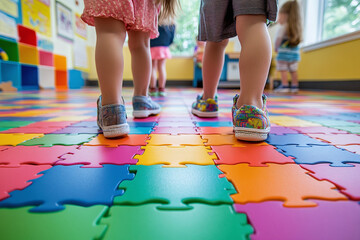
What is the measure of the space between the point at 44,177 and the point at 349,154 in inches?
30.4

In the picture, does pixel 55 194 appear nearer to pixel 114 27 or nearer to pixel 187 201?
pixel 187 201

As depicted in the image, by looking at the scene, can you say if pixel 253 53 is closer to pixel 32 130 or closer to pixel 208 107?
pixel 208 107

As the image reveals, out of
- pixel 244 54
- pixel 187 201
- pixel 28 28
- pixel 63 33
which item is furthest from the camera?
pixel 63 33

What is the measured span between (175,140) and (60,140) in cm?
39

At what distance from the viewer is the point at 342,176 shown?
513 mm

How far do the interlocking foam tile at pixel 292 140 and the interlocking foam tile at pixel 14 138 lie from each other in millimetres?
825

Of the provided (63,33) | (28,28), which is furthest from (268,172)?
(63,33)

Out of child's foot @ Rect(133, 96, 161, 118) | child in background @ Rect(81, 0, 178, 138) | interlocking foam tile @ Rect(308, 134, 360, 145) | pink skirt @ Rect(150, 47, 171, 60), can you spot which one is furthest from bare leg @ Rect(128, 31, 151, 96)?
pink skirt @ Rect(150, 47, 171, 60)

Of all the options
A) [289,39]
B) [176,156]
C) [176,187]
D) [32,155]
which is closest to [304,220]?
[176,187]

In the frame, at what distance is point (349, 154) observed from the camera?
0.66 m

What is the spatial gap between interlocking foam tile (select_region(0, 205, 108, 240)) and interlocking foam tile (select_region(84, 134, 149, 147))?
14.8 inches

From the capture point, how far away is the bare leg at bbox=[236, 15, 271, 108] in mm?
787

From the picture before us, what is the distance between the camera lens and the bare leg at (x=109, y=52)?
798 mm

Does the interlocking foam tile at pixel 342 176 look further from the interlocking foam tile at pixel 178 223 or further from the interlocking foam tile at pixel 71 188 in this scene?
the interlocking foam tile at pixel 71 188
